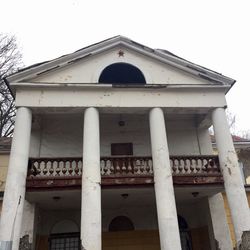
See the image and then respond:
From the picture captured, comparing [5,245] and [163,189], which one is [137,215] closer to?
[163,189]

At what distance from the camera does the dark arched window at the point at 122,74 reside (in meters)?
12.3

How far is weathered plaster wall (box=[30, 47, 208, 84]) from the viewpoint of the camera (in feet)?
37.7

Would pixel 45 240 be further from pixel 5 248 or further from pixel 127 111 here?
pixel 127 111

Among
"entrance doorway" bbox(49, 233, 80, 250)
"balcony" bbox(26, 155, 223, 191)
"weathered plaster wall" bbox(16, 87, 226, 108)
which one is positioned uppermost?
"weathered plaster wall" bbox(16, 87, 226, 108)

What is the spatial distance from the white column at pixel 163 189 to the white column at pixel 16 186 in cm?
475

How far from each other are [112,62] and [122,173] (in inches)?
192

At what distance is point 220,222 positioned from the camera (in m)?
12.0

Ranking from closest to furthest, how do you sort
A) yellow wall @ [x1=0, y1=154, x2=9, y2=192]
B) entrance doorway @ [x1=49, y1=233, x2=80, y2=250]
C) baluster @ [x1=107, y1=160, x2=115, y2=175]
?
baluster @ [x1=107, y1=160, x2=115, y2=175] < entrance doorway @ [x1=49, y1=233, x2=80, y2=250] < yellow wall @ [x1=0, y1=154, x2=9, y2=192]

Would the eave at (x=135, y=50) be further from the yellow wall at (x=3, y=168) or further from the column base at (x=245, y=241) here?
the yellow wall at (x=3, y=168)

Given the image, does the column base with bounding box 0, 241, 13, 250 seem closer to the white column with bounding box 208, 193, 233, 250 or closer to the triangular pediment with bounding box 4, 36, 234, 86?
the triangular pediment with bounding box 4, 36, 234, 86

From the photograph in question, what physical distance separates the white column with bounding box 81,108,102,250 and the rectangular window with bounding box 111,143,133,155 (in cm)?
289

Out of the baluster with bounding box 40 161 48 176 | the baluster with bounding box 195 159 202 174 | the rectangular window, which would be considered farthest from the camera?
the rectangular window

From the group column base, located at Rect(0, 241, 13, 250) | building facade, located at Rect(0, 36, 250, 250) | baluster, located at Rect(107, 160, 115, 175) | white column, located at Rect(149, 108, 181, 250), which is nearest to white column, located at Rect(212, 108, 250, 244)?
building facade, located at Rect(0, 36, 250, 250)

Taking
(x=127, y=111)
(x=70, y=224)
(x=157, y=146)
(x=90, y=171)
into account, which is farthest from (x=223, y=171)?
(x=70, y=224)
